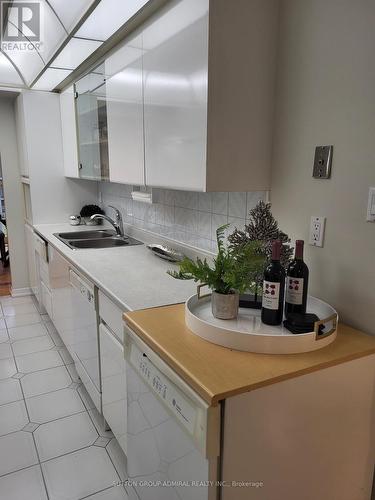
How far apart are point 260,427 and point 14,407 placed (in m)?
1.86

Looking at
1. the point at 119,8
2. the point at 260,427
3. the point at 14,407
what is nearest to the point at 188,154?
the point at 119,8

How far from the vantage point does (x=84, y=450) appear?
6.15ft

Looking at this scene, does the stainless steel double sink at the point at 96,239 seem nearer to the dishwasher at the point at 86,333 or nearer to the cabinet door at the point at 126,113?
the dishwasher at the point at 86,333

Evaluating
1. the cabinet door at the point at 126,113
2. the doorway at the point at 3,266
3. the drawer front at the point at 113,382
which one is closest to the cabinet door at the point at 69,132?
the cabinet door at the point at 126,113

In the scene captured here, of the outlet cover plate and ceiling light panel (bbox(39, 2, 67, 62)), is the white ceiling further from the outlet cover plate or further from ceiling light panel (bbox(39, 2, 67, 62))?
the outlet cover plate

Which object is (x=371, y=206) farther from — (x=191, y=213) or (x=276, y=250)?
(x=191, y=213)

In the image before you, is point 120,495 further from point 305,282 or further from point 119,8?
point 119,8

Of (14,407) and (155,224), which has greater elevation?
(155,224)

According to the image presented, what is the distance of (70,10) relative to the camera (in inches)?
73.3

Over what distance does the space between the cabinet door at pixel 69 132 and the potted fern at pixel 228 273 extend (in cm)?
232

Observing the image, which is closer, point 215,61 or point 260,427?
point 260,427

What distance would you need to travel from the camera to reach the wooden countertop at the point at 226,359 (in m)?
0.90

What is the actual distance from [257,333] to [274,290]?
148mm

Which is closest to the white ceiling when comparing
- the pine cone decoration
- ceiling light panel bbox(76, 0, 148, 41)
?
ceiling light panel bbox(76, 0, 148, 41)
